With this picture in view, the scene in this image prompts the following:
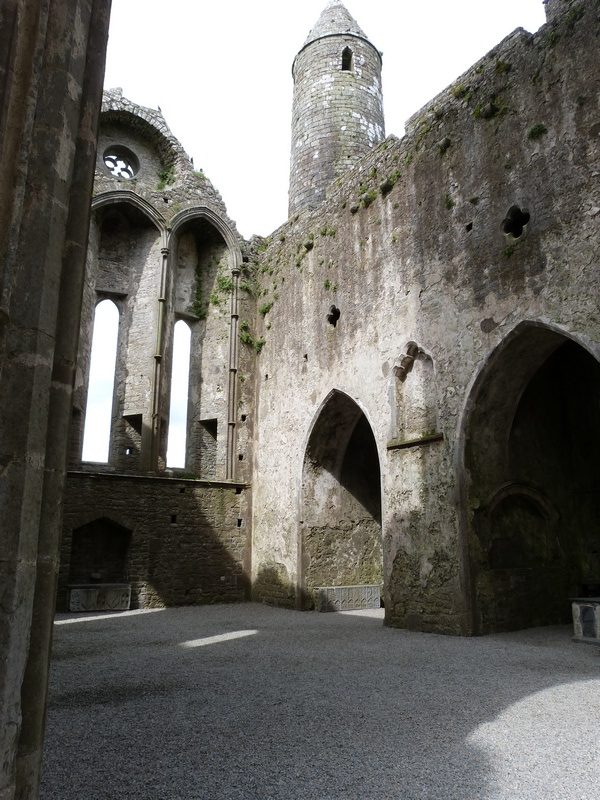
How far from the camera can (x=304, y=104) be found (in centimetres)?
1534

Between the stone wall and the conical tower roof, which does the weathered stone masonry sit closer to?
the stone wall

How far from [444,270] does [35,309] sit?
22.2 feet

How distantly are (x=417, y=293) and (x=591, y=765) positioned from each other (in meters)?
6.47

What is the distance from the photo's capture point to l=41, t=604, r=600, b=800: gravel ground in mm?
2807

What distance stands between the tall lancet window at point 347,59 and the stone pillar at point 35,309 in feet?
47.9

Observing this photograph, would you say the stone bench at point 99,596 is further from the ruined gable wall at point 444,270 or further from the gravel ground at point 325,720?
the gravel ground at point 325,720

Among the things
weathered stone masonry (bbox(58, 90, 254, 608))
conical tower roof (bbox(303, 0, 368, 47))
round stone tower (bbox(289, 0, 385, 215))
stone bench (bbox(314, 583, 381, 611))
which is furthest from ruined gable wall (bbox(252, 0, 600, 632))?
conical tower roof (bbox(303, 0, 368, 47))

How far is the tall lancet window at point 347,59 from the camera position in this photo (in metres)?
15.4

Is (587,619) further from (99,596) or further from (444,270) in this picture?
(99,596)

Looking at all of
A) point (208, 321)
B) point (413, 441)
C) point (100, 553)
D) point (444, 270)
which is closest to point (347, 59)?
point (208, 321)

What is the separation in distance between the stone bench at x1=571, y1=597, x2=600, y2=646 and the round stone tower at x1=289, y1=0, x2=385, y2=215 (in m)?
10.5

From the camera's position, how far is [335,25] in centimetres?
1578

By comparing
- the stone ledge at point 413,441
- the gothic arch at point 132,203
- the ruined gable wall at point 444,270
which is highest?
the gothic arch at point 132,203

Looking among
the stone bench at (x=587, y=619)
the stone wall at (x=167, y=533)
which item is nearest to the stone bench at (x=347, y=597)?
the stone wall at (x=167, y=533)
